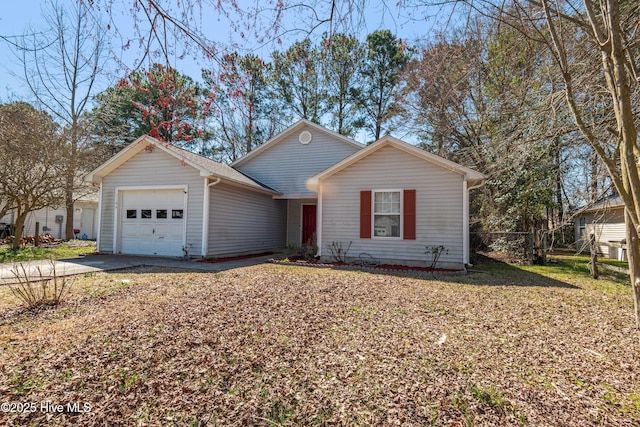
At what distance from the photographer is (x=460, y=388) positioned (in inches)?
104

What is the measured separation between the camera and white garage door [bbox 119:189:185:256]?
35.5ft

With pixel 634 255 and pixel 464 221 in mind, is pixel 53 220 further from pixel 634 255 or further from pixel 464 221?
pixel 634 255

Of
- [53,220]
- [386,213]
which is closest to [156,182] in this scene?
[386,213]

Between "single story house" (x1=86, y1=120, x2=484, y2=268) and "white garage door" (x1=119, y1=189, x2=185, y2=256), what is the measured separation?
0.04 metres

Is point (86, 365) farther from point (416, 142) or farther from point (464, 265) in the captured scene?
point (416, 142)

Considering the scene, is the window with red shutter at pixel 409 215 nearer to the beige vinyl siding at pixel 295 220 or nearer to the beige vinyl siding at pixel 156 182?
the beige vinyl siding at pixel 295 220

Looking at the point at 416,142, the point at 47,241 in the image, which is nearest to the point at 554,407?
the point at 416,142

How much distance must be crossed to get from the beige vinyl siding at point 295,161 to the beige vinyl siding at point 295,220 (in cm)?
111

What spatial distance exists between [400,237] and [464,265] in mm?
1946

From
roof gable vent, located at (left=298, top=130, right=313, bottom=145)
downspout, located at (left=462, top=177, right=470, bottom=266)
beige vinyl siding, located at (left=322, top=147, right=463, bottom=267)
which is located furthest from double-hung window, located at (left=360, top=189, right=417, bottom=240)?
roof gable vent, located at (left=298, top=130, right=313, bottom=145)

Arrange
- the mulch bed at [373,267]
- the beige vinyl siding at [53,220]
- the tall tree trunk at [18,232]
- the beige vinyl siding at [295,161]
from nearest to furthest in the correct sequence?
the mulch bed at [373,267] < the tall tree trunk at [18,232] < the beige vinyl siding at [295,161] < the beige vinyl siding at [53,220]

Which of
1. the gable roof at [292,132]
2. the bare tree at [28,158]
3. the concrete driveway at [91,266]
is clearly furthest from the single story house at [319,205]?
the bare tree at [28,158]

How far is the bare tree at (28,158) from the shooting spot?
11.8 m

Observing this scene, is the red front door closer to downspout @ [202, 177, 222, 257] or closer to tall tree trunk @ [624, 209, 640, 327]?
downspout @ [202, 177, 222, 257]
